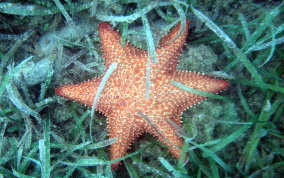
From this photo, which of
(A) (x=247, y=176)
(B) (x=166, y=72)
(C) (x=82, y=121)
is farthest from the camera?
(C) (x=82, y=121)

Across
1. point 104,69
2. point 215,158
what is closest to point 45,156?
point 104,69

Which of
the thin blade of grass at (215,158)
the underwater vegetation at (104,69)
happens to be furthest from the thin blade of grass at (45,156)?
the thin blade of grass at (215,158)

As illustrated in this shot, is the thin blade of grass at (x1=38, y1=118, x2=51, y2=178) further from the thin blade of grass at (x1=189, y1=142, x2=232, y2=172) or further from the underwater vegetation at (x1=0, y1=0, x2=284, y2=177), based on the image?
the thin blade of grass at (x1=189, y1=142, x2=232, y2=172)

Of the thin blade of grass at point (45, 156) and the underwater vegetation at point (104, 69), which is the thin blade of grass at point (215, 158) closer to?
the underwater vegetation at point (104, 69)

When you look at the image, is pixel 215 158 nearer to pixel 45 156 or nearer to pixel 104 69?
pixel 104 69

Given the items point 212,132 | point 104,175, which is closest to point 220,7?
point 212,132

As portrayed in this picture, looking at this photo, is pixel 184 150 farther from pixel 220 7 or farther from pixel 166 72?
pixel 220 7

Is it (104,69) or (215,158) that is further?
(104,69)

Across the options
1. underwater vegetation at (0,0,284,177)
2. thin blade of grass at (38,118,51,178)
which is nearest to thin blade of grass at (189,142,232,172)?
underwater vegetation at (0,0,284,177)
